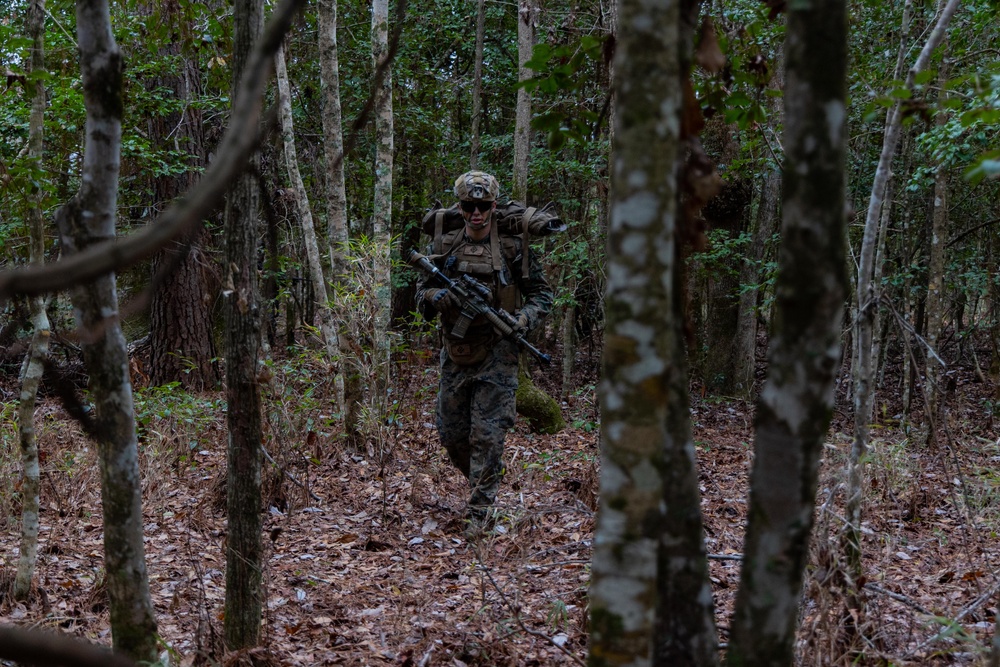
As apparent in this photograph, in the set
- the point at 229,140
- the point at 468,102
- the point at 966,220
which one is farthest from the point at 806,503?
the point at 468,102

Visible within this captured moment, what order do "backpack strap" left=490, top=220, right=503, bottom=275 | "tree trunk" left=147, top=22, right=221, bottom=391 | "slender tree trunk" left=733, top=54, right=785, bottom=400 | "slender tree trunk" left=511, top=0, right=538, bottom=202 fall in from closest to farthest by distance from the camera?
1. "backpack strap" left=490, top=220, right=503, bottom=275
2. "slender tree trunk" left=511, top=0, right=538, bottom=202
3. "tree trunk" left=147, top=22, right=221, bottom=391
4. "slender tree trunk" left=733, top=54, right=785, bottom=400

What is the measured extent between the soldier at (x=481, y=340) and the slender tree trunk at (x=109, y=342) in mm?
2881

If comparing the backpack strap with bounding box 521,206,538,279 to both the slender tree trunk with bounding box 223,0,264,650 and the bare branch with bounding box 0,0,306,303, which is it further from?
the bare branch with bounding box 0,0,306,303

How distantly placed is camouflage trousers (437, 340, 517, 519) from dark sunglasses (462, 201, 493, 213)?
0.94 metres

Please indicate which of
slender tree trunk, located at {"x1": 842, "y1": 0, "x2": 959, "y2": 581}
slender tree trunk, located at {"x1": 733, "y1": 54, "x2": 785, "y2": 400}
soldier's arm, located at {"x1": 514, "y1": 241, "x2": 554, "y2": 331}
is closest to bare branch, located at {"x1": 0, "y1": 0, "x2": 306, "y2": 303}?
slender tree trunk, located at {"x1": 842, "y1": 0, "x2": 959, "y2": 581}

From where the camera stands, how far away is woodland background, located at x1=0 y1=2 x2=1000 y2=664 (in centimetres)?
304

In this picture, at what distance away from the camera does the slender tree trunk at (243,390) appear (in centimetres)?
277

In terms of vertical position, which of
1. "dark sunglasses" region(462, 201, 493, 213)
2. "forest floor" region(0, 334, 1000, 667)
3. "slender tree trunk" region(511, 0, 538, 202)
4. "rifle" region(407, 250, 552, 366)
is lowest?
"forest floor" region(0, 334, 1000, 667)

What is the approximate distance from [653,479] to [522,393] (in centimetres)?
740

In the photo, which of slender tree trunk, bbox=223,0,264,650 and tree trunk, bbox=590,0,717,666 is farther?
slender tree trunk, bbox=223,0,264,650

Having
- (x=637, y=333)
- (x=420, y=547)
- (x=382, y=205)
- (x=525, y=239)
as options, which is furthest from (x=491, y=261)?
(x=637, y=333)

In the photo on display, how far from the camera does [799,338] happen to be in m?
1.47

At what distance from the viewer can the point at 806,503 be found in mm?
1502

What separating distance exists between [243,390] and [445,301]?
2537mm
